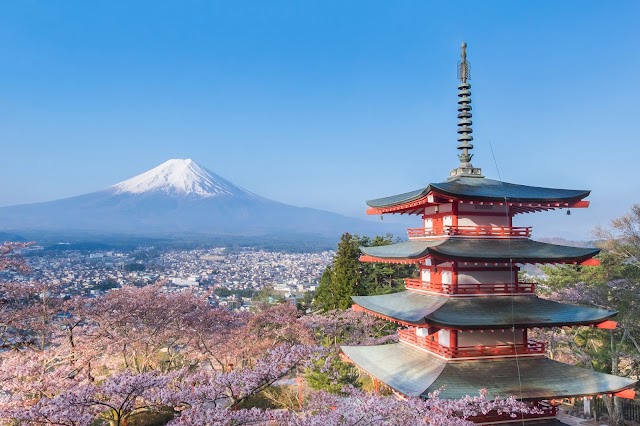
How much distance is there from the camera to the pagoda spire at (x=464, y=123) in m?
14.0

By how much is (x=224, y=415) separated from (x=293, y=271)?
10704 centimetres

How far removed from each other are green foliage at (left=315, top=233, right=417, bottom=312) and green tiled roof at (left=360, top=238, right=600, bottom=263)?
1870 cm

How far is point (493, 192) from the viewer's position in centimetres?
1226

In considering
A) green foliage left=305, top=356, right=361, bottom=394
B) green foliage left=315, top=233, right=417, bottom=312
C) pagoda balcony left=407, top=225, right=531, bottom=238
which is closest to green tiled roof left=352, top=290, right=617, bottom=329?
pagoda balcony left=407, top=225, right=531, bottom=238

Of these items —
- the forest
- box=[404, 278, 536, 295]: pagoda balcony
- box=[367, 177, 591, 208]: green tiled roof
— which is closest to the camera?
the forest

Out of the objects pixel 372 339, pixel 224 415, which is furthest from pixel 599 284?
pixel 224 415

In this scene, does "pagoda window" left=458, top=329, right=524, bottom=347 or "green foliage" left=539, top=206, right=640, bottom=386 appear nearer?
"pagoda window" left=458, top=329, right=524, bottom=347

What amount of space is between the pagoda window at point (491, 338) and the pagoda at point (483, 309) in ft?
0.08

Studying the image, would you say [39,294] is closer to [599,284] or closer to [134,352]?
[134,352]

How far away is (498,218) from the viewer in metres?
12.9

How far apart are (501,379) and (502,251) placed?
10.4 feet

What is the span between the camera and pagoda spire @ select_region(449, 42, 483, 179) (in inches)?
550

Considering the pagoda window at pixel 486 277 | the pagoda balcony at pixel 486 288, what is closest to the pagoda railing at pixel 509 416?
the pagoda balcony at pixel 486 288

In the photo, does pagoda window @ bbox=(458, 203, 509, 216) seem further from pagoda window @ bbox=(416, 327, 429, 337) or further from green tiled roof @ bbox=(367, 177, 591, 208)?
pagoda window @ bbox=(416, 327, 429, 337)
